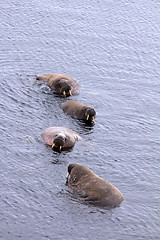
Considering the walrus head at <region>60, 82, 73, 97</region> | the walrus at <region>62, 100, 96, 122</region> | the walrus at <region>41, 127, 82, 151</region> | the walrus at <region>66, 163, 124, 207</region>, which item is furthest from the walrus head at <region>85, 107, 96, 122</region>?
the walrus at <region>66, 163, 124, 207</region>

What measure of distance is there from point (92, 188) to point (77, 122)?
6.80 metres

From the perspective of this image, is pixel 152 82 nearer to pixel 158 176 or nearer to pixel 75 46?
pixel 75 46

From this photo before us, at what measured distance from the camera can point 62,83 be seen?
2847 cm

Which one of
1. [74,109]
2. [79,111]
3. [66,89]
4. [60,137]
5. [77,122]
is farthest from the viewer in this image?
[66,89]

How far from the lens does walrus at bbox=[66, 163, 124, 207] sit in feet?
63.1

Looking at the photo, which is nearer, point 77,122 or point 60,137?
point 60,137

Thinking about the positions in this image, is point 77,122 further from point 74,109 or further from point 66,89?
point 66,89

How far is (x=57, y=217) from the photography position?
1861 centimetres

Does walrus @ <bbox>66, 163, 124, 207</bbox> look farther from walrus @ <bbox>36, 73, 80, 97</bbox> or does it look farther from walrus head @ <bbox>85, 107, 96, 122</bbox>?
walrus @ <bbox>36, 73, 80, 97</bbox>

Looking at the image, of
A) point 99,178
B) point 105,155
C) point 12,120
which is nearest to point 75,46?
point 12,120

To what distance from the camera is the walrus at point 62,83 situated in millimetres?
28297

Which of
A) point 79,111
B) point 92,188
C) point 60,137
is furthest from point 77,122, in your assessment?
point 92,188

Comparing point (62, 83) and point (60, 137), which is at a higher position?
point (62, 83)

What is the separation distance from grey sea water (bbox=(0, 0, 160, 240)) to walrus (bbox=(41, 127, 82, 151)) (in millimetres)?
269
